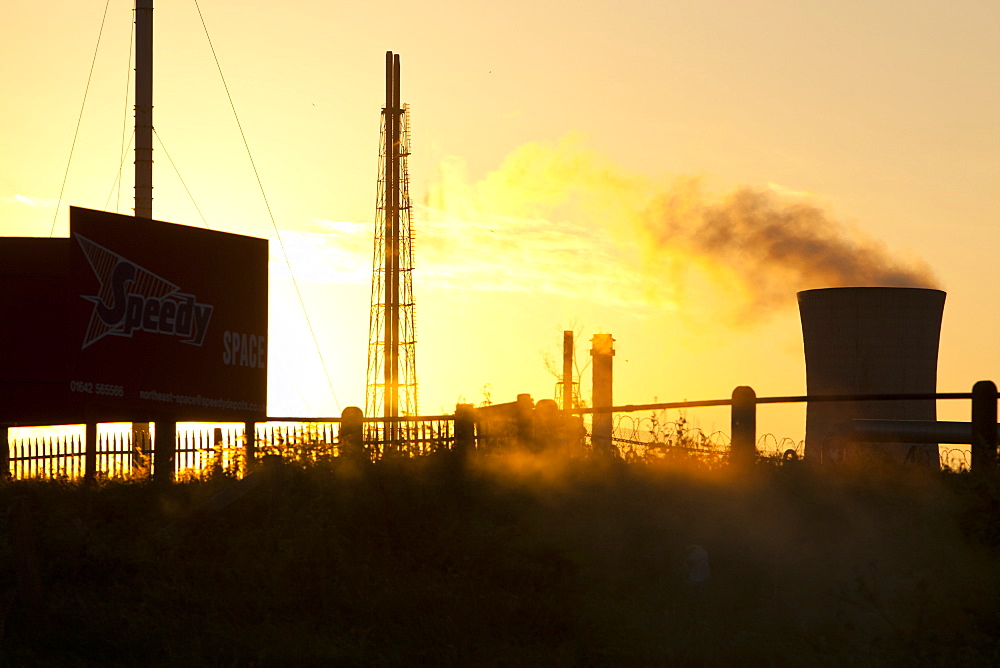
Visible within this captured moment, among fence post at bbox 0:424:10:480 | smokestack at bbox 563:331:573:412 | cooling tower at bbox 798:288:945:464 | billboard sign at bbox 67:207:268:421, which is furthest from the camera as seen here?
smokestack at bbox 563:331:573:412

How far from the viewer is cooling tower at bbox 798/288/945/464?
37844 mm

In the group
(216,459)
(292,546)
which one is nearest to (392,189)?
(216,459)

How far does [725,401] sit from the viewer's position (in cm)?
1517

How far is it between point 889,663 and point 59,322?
19.0 metres

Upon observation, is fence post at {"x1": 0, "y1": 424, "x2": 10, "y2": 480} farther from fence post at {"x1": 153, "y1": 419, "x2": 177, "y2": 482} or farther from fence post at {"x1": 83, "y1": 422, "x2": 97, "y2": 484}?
fence post at {"x1": 153, "y1": 419, "x2": 177, "y2": 482}

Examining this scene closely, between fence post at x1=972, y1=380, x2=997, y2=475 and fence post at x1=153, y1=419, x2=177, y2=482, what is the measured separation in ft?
39.1

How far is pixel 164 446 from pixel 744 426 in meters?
10.5

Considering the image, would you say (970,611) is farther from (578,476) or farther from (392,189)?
(392,189)

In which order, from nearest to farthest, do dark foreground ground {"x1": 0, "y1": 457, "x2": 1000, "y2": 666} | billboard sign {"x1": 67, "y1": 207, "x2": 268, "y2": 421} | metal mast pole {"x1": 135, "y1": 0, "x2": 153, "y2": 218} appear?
dark foreground ground {"x1": 0, "y1": 457, "x2": 1000, "y2": 666}
billboard sign {"x1": 67, "y1": 207, "x2": 268, "y2": 421}
metal mast pole {"x1": 135, "y1": 0, "x2": 153, "y2": 218}

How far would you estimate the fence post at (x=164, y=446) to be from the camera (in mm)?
18094

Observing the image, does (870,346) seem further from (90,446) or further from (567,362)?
(90,446)

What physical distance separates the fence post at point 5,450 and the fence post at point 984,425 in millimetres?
16198

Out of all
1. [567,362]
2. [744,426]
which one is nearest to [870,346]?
[567,362]

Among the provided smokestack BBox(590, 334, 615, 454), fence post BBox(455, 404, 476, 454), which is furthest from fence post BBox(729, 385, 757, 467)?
smokestack BBox(590, 334, 615, 454)
